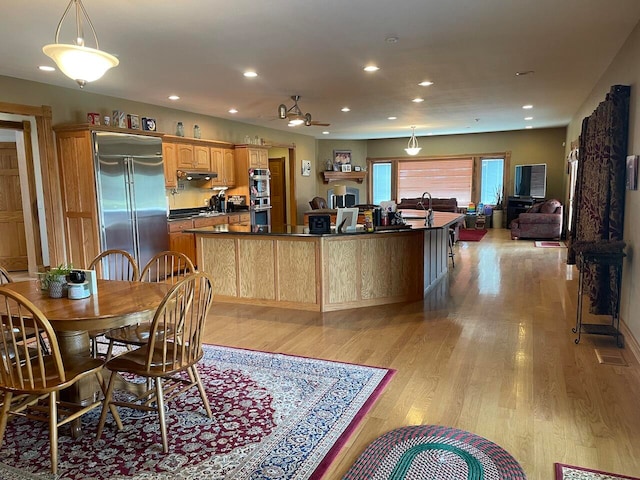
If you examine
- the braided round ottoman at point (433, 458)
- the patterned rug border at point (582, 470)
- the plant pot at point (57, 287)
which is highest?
the plant pot at point (57, 287)

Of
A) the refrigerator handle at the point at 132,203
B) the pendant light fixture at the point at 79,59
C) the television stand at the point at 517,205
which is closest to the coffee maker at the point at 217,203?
the refrigerator handle at the point at 132,203

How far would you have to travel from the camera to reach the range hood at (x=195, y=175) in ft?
24.5

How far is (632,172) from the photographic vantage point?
3680 mm

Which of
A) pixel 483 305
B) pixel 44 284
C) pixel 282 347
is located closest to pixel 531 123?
pixel 483 305

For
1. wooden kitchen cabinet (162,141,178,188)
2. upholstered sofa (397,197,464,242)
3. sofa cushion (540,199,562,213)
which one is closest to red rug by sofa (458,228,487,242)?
upholstered sofa (397,197,464,242)

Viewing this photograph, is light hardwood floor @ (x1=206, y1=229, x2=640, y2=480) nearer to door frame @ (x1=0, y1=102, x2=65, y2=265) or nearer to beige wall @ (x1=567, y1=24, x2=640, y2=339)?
beige wall @ (x1=567, y1=24, x2=640, y2=339)

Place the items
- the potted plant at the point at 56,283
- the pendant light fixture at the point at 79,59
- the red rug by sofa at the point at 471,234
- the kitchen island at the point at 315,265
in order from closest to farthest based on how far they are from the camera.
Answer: the pendant light fixture at the point at 79,59
the potted plant at the point at 56,283
the kitchen island at the point at 315,265
the red rug by sofa at the point at 471,234

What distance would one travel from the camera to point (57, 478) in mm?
2170

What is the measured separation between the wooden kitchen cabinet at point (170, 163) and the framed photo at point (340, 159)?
20.9ft

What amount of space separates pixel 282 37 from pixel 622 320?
12.5ft

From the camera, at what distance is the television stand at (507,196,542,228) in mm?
11773

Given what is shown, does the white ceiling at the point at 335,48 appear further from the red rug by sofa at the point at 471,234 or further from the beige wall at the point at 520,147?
the beige wall at the point at 520,147

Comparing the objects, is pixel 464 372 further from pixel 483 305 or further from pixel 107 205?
pixel 107 205

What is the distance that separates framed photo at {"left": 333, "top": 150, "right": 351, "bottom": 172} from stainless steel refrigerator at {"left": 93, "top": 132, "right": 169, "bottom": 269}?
7.18m
